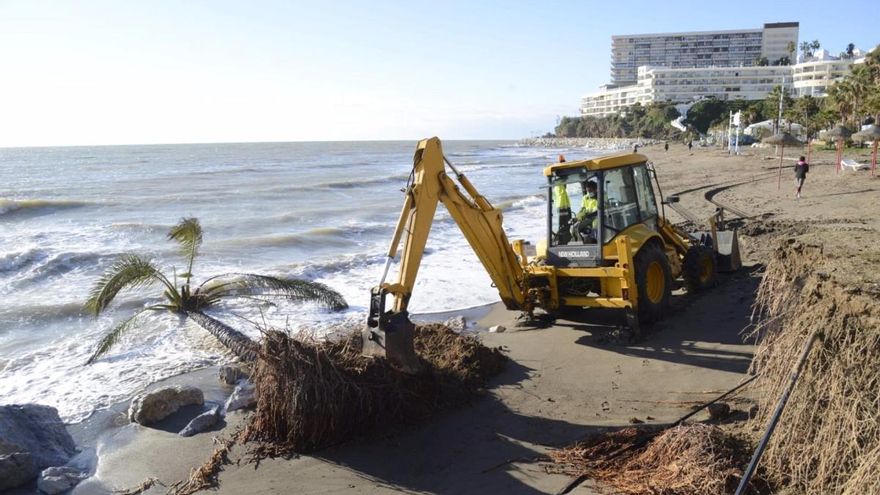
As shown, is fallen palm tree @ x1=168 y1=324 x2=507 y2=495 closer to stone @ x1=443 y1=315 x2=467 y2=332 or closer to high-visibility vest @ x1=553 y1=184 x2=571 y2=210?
high-visibility vest @ x1=553 y1=184 x2=571 y2=210

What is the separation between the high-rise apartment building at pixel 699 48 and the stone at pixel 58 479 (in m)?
183

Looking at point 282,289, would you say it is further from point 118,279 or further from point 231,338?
point 118,279

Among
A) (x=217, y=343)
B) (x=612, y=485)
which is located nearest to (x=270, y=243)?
(x=217, y=343)

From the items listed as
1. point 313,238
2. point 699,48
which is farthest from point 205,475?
point 699,48

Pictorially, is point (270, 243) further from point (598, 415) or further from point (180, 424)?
point (598, 415)

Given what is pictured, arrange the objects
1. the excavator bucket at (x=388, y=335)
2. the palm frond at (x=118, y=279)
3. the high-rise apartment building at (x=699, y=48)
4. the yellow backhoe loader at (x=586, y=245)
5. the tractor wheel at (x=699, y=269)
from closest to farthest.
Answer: the excavator bucket at (x=388, y=335), the yellow backhoe loader at (x=586, y=245), the palm frond at (x=118, y=279), the tractor wheel at (x=699, y=269), the high-rise apartment building at (x=699, y=48)

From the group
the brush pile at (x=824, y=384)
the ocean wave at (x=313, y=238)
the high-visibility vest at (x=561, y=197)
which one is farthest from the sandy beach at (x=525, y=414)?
the ocean wave at (x=313, y=238)

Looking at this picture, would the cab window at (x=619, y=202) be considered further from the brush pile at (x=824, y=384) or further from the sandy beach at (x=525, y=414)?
the brush pile at (x=824, y=384)

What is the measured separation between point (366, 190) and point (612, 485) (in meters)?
34.8

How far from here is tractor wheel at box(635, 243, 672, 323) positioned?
8.69 m

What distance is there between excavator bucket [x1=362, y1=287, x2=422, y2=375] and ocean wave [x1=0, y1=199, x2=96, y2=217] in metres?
28.3

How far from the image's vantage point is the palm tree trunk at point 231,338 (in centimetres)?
898

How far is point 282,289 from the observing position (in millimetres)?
11273

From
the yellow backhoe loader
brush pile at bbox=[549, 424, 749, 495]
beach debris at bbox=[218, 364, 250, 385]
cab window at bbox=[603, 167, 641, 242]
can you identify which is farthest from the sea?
brush pile at bbox=[549, 424, 749, 495]
